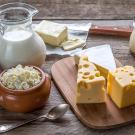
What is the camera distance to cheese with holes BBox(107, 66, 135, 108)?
874mm

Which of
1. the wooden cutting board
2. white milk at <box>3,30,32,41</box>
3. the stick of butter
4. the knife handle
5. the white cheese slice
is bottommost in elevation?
the wooden cutting board

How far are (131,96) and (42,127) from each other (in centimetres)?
22

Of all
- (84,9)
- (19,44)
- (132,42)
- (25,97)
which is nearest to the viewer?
(25,97)

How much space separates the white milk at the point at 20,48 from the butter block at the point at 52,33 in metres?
0.12

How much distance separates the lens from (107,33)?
121 cm

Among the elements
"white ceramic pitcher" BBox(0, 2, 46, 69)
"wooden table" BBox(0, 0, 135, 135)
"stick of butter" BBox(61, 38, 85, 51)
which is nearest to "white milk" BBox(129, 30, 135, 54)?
"wooden table" BBox(0, 0, 135, 135)

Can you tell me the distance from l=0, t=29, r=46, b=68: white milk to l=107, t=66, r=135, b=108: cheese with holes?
21 centimetres

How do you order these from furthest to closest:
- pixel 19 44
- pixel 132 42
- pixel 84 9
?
1. pixel 84 9
2. pixel 132 42
3. pixel 19 44

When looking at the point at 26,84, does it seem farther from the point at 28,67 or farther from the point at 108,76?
the point at 108,76

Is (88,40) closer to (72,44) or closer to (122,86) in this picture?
(72,44)

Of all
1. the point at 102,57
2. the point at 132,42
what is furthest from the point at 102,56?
the point at 132,42

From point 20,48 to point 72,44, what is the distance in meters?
0.22

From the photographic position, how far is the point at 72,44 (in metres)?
1.16

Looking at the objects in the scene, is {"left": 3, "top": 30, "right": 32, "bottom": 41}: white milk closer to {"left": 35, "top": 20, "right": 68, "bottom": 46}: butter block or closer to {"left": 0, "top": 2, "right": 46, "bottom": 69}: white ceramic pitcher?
{"left": 0, "top": 2, "right": 46, "bottom": 69}: white ceramic pitcher
